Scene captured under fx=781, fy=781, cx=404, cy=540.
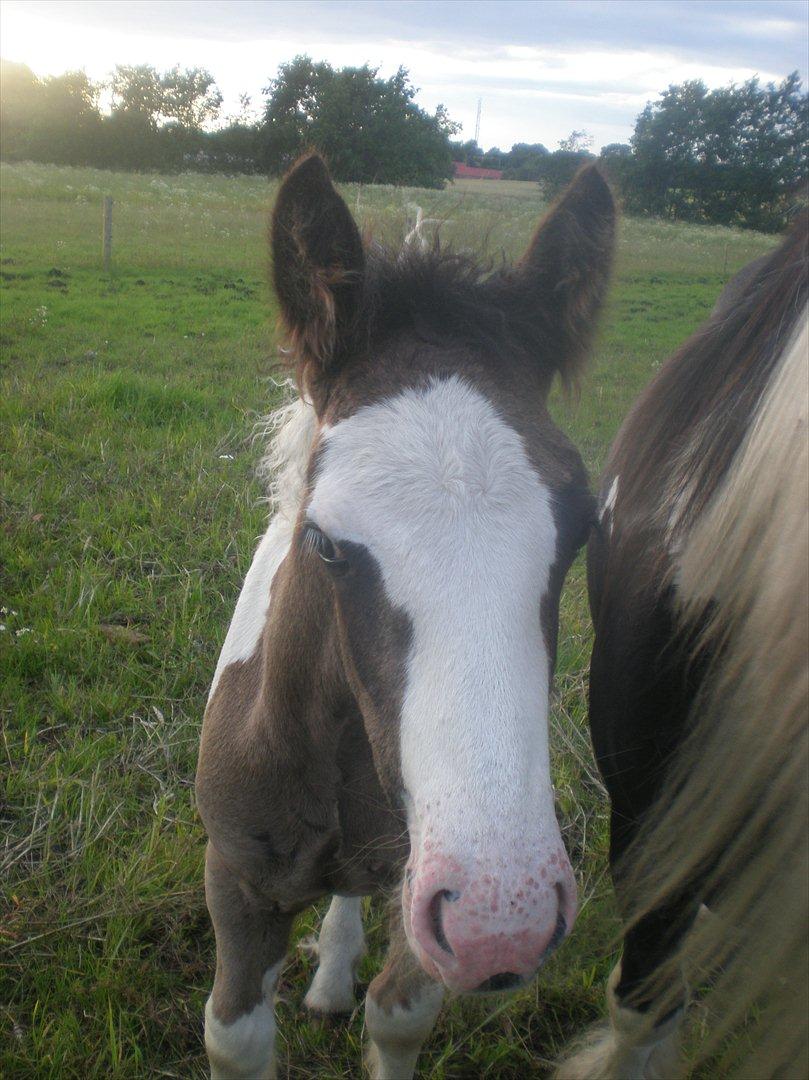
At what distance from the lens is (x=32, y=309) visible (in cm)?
912

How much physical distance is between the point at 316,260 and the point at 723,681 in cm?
123

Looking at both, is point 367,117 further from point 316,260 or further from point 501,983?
point 501,983

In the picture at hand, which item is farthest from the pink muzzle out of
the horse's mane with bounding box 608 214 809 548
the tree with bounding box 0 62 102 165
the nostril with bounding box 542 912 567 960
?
the tree with bounding box 0 62 102 165

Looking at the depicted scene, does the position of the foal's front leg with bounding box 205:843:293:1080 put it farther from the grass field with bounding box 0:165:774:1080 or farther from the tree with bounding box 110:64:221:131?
the tree with bounding box 110:64:221:131

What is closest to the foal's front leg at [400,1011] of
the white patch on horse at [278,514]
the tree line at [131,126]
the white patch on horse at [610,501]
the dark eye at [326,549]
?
the white patch on horse at [278,514]

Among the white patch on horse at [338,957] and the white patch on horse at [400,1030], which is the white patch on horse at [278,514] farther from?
the white patch on horse at [400,1030]

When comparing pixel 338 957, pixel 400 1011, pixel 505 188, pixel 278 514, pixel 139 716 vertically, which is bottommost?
pixel 338 957

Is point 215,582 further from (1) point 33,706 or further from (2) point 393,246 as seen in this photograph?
(2) point 393,246

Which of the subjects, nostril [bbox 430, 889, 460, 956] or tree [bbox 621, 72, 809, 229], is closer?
nostril [bbox 430, 889, 460, 956]

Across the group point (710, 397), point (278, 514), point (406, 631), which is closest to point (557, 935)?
point (406, 631)

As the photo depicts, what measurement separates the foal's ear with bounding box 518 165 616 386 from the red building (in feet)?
144

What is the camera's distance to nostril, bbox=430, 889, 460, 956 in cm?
117

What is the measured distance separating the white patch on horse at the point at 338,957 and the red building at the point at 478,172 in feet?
145

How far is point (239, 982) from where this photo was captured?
2.06 meters
